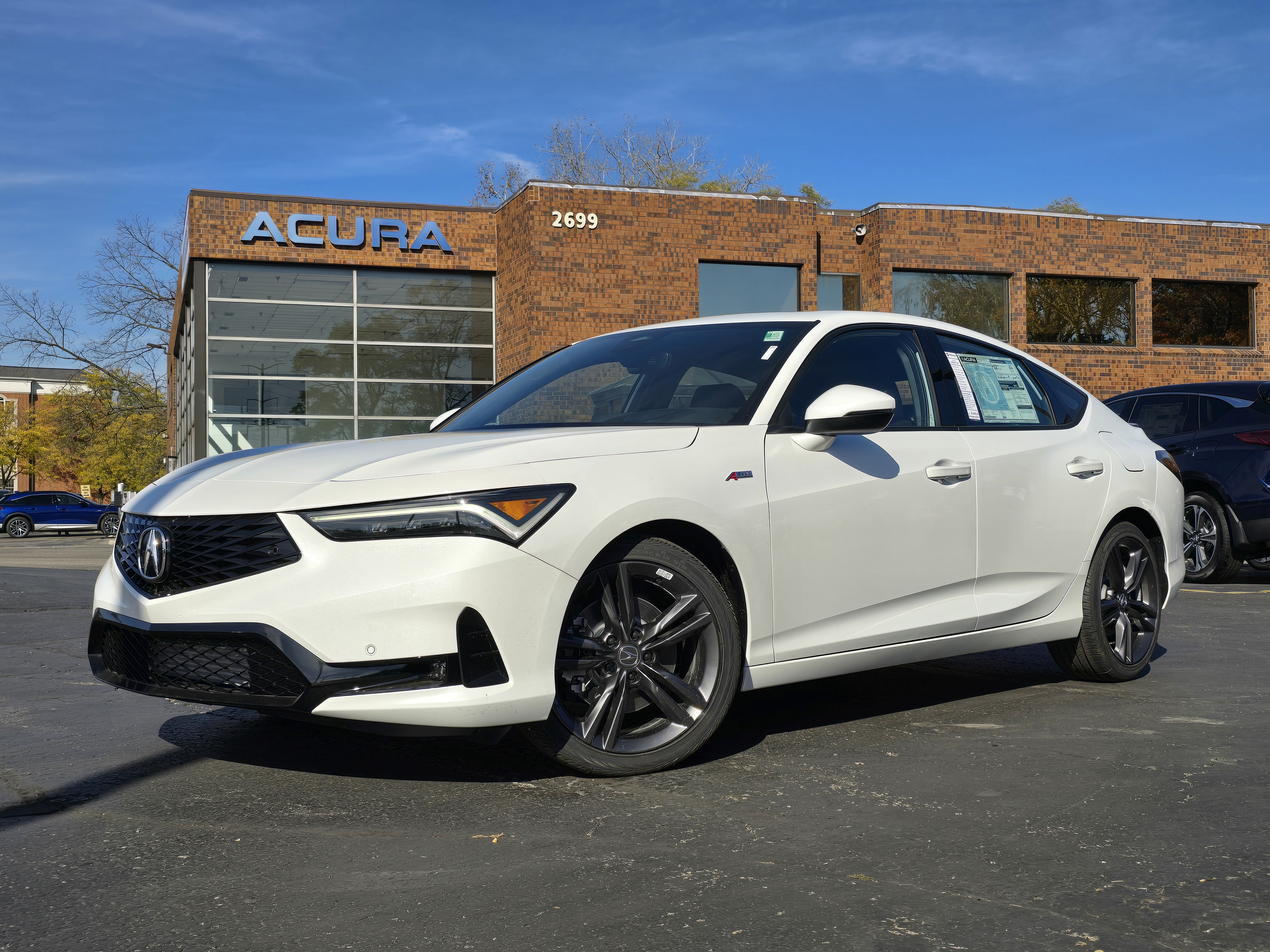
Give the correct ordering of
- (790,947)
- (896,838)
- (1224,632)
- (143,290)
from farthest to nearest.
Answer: (143,290) < (1224,632) < (896,838) < (790,947)

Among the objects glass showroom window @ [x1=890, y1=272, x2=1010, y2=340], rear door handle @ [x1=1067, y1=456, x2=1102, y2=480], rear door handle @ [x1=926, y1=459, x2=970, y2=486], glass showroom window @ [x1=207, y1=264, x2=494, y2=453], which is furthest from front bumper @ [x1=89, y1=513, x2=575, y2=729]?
glass showroom window @ [x1=890, y1=272, x2=1010, y2=340]

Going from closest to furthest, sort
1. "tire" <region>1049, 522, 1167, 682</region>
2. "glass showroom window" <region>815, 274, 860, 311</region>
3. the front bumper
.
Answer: the front bumper, "tire" <region>1049, 522, 1167, 682</region>, "glass showroom window" <region>815, 274, 860, 311</region>

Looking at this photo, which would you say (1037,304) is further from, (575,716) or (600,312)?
(575,716)

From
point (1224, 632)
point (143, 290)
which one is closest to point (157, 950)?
point (1224, 632)

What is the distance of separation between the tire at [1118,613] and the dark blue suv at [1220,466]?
500 cm

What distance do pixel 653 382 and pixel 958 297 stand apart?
23.0 meters

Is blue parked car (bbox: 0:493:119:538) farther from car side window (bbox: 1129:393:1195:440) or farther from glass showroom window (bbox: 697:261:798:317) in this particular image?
car side window (bbox: 1129:393:1195:440)

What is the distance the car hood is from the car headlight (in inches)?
1.0

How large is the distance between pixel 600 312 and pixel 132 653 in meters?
21.0

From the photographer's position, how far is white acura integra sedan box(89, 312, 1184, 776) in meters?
3.54

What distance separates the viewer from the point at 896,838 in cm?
335

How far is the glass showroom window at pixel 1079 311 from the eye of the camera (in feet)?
88.4

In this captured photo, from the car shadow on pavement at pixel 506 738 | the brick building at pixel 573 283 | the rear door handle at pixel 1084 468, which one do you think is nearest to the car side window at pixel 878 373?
the rear door handle at pixel 1084 468

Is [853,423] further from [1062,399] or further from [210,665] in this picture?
[210,665]
